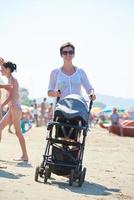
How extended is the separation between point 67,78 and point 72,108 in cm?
84

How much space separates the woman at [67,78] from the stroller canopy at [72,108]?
0.49 m

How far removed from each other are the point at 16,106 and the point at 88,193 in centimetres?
336

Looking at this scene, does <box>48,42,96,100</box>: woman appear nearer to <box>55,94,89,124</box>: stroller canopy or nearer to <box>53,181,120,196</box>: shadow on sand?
<box>55,94,89,124</box>: stroller canopy

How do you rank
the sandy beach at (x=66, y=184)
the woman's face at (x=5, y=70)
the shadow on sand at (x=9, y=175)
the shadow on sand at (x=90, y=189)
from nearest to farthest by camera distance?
the sandy beach at (x=66, y=184) → the shadow on sand at (x=90, y=189) → the shadow on sand at (x=9, y=175) → the woman's face at (x=5, y=70)

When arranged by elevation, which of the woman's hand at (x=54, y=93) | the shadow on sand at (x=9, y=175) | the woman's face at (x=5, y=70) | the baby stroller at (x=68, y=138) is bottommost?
the shadow on sand at (x=9, y=175)

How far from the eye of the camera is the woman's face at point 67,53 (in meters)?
8.24

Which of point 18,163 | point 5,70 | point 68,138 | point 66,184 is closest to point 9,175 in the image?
point 66,184

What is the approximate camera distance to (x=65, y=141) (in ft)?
25.0

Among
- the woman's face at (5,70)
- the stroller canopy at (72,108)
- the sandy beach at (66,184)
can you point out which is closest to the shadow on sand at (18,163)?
the sandy beach at (66,184)

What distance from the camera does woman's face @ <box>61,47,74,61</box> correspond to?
324 inches

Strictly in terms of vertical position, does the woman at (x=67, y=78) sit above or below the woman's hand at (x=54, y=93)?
above

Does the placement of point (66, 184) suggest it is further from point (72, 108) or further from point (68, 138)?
point (72, 108)

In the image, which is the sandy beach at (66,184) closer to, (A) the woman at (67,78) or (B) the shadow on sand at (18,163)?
(B) the shadow on sand at (18,163)

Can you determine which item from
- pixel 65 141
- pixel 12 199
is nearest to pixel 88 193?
pixel 65 141
